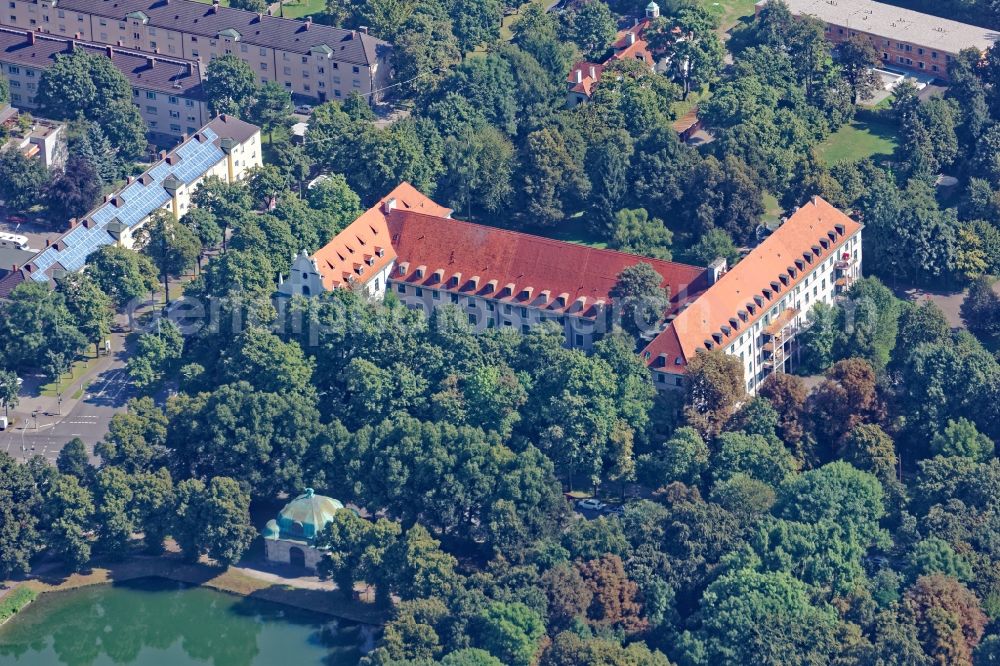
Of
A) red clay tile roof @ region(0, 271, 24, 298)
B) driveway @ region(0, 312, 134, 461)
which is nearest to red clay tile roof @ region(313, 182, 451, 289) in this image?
driveway @ region(0, 312, 134, 461)

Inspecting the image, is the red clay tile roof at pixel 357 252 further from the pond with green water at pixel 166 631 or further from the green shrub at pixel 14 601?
the green shrub at pixel 14 601

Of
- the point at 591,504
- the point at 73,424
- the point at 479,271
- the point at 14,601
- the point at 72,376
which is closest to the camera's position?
the point at 14,601

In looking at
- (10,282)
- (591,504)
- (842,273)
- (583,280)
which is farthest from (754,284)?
(10,282)

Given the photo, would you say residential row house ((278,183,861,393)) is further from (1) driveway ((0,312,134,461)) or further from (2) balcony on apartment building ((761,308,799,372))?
(1) driveway ((0,312,134,461))

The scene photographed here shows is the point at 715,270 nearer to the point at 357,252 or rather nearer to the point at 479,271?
the point at 479,271

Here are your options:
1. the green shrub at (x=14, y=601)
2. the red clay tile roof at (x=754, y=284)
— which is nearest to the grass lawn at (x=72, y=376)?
the green shrub at (x=14, y=601)
